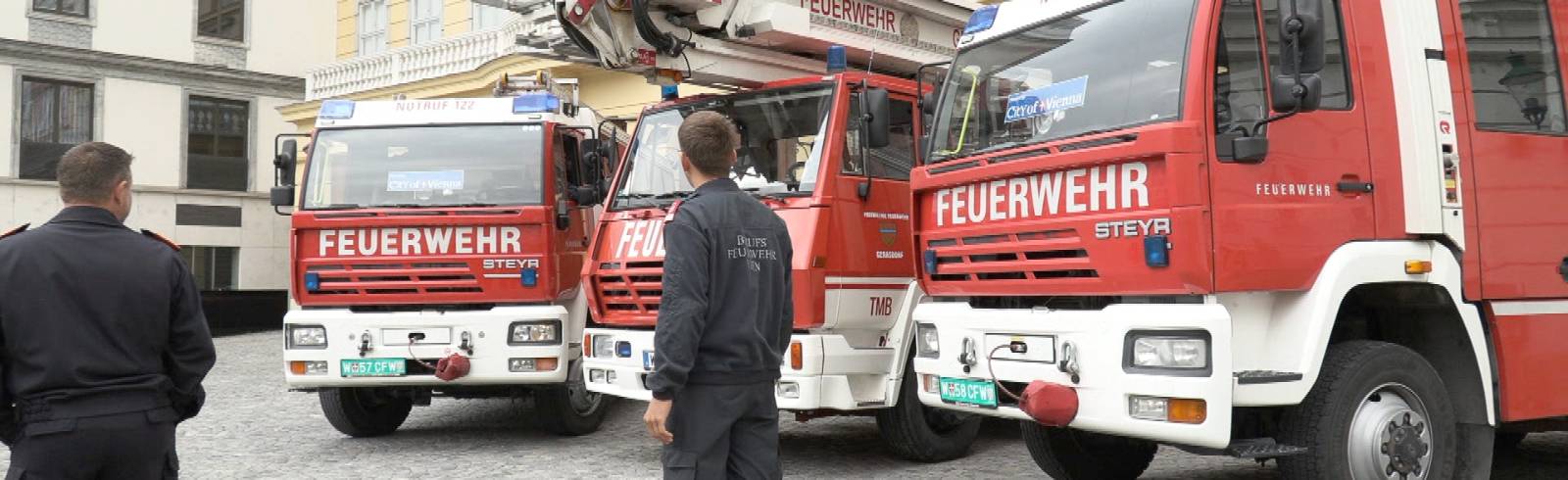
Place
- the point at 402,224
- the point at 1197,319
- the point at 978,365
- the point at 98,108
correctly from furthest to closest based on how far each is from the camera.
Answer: the point at 98,108
the point at 402,224
the point at 978,365
the point at 1197,319

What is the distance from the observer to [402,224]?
8930mm

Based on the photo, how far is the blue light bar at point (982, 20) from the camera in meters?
6.59

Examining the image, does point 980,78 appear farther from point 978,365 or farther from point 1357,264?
point 1357,264

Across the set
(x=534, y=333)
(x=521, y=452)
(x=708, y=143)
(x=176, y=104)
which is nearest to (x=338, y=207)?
(x=534, y=333)

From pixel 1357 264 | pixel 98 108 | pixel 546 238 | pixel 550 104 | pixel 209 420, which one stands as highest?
pixel 98 108

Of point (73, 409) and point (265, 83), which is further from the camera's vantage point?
point (265, 83)

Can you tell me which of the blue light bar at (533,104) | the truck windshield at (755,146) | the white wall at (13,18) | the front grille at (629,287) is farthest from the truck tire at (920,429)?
the white wall at (13,18)

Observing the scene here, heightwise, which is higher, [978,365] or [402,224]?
[402,224]

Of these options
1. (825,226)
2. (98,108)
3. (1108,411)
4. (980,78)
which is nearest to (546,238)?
(825,226)

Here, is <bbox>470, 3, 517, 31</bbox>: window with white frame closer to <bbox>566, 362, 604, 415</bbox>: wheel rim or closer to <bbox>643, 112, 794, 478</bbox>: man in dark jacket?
<bbox>566, 362, 604, 415</bbox>: wheel rim

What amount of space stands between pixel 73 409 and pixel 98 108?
84.6 ft

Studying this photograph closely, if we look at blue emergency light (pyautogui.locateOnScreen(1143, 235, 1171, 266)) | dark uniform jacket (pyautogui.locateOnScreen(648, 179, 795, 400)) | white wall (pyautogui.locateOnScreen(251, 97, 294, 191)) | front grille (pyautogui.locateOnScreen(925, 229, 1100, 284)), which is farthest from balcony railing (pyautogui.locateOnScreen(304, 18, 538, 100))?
dark uniform jacket (pyautogui.locateOnScreen(648, 179, 795, 400))

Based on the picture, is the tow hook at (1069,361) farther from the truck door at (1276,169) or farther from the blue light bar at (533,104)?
the blue light bar at (533,104)

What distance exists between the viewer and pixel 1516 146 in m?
5.88
